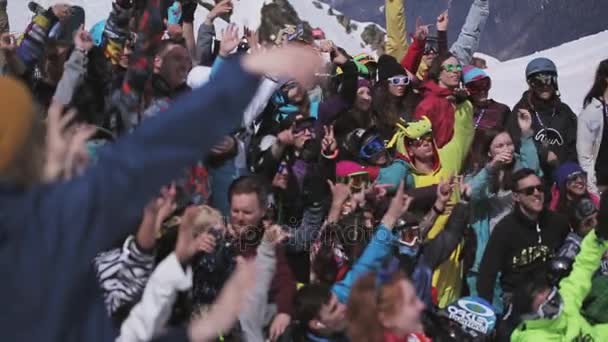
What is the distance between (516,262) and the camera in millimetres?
6102

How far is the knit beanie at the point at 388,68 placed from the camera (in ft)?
25.8

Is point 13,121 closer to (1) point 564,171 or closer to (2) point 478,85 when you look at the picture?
(1) point 564,171

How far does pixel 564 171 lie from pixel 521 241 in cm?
102

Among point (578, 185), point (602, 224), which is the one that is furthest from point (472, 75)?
point (602, 224)

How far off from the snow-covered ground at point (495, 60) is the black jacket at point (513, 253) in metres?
3.12

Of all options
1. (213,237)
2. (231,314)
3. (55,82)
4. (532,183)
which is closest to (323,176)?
(532,183)

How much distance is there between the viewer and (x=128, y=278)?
13.3 ft

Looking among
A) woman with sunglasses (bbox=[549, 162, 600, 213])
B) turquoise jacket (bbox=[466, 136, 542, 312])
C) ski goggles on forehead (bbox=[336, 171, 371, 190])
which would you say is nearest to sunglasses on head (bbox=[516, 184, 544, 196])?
turquoise jacket (bbox=[466, 136, 542, 312])

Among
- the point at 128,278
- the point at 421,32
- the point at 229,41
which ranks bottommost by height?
the point at 128,278

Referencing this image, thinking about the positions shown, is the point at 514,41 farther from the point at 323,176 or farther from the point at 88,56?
the point at 88,56

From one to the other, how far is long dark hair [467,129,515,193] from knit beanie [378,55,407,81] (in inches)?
28.9

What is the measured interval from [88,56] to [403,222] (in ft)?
6.23

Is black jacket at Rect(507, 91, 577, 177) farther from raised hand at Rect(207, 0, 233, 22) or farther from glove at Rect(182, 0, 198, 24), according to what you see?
glove at Rect(182, 0, 198, 24)

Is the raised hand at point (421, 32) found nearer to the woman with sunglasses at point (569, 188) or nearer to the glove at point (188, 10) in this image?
the glove at point (188, 10)
